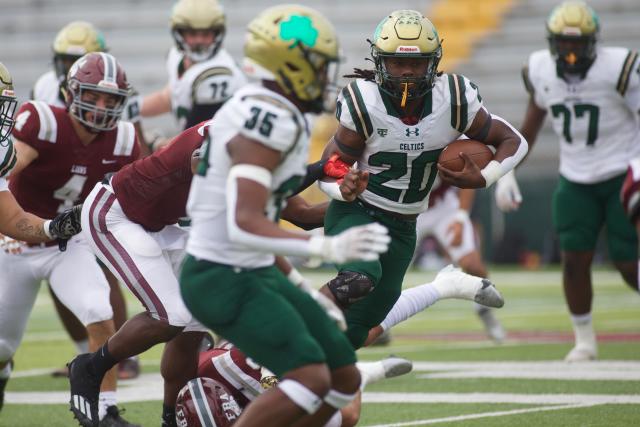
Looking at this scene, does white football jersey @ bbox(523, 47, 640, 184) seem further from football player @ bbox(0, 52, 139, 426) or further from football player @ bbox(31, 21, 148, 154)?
football player @ bbox(0, 52, 139, 426)

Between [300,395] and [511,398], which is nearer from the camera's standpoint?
[300,395]

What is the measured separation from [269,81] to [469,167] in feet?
4.40

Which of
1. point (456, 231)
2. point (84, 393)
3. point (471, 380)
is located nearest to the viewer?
point (84, 393)

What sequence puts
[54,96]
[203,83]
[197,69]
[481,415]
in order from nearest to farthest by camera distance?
1. [481,415]
2. [54,96]
3. [203,83]
4. [197,69]

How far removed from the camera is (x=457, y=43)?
62.9ft

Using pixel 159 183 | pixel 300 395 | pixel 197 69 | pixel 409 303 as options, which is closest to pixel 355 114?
pixel 159 183

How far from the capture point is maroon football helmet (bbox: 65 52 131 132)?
5.16 metres

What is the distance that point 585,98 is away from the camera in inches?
274

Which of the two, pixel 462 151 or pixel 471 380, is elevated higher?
pixel 462 151

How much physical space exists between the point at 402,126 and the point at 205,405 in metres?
1.45

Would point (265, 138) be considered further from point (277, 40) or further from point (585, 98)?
point (585, 98)

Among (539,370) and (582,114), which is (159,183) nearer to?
(539,370)

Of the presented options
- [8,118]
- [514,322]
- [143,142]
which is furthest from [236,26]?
[8,118]

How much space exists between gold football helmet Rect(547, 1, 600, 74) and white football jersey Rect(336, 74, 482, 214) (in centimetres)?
214
